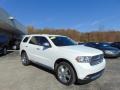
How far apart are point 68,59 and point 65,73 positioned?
1.96 feet

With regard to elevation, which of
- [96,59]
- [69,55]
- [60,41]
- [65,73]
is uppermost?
[60,41]

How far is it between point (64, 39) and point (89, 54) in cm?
247

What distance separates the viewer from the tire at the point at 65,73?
7.17 meters

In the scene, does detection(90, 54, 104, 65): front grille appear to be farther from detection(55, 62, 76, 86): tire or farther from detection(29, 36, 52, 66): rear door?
detection(29, 36, 52, 66): rear door

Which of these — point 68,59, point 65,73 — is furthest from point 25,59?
point 68,59

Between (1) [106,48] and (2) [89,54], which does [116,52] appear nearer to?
(1) [106,48]

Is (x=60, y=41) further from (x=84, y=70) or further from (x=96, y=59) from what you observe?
(x=84, y=70)

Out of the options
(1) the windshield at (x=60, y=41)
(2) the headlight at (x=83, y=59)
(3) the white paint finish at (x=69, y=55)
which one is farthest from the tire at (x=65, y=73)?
(1) the windshield at (x=60, y=41)

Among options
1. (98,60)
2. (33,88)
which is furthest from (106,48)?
(33,88)

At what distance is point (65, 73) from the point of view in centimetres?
752

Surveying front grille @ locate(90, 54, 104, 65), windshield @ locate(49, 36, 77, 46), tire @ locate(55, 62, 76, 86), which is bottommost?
tire @ locate(55, 62, 76, 86)

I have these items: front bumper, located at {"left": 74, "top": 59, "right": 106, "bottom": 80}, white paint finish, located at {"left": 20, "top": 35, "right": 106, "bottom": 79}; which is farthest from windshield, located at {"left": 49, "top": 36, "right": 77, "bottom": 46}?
front bumper, located at {"left": 74, "top": 59, "right": 106, "bottom": 80}

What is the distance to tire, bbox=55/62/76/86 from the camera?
7174 mm

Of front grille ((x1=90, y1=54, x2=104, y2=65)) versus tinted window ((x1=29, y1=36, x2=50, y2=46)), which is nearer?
front grille ((x1=90, y1=54, x2=104, y2=65))
